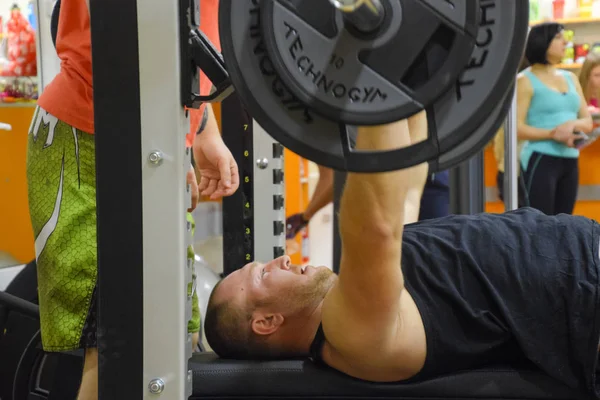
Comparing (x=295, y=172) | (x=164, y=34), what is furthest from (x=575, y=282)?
(x=295, y=172)

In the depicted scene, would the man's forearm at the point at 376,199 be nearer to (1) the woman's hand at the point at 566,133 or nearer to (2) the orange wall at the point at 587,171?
(1) the woman's hand at the point at 566,133

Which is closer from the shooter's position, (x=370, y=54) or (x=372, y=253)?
(x=370, y=54)

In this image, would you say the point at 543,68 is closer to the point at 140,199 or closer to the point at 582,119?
the point at 582,119

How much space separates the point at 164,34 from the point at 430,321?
2.01 ft

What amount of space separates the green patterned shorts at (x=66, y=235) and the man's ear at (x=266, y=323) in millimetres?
198

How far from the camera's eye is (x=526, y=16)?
0.70 meters

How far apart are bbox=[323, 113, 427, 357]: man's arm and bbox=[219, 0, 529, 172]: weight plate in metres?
0.03

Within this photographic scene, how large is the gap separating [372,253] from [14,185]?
1.89m

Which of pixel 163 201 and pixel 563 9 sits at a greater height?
pixel 563 9

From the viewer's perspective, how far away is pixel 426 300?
3.55ft

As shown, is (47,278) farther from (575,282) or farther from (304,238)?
(304,238)

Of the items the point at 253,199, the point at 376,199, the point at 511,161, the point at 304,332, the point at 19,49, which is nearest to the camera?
the point at 376,199

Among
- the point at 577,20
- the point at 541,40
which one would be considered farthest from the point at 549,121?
the point at 577,20

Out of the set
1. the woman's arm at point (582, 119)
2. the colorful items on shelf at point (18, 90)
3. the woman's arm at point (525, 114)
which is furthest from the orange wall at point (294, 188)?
the colorful items on shelf at point (18, 90)
